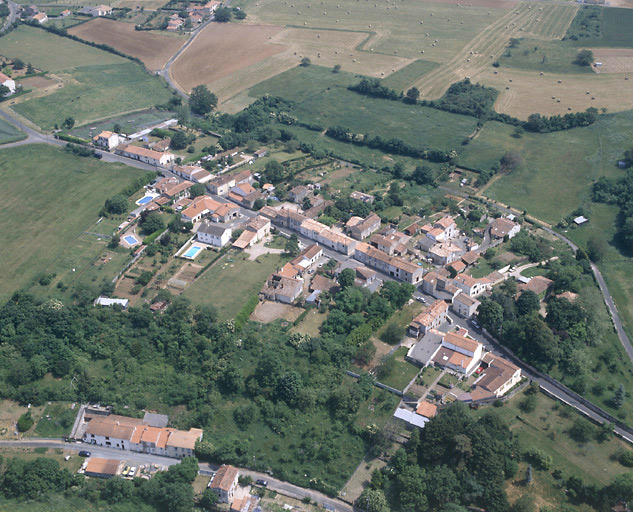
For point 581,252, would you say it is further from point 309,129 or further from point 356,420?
point 309,129

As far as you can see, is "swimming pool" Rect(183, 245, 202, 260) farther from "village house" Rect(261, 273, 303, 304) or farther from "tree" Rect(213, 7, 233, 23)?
"tree" Rect(213, 7, 233, 23)

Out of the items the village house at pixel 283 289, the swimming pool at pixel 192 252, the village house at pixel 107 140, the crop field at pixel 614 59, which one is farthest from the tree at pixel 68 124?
the crop field at pixel 614 59

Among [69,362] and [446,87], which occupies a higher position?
[446,87]

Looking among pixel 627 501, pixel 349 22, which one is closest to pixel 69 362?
pixel 627 501

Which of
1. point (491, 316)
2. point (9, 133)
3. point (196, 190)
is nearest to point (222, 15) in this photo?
point (9, 133)

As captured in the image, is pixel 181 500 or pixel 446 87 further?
pixel 446 87
